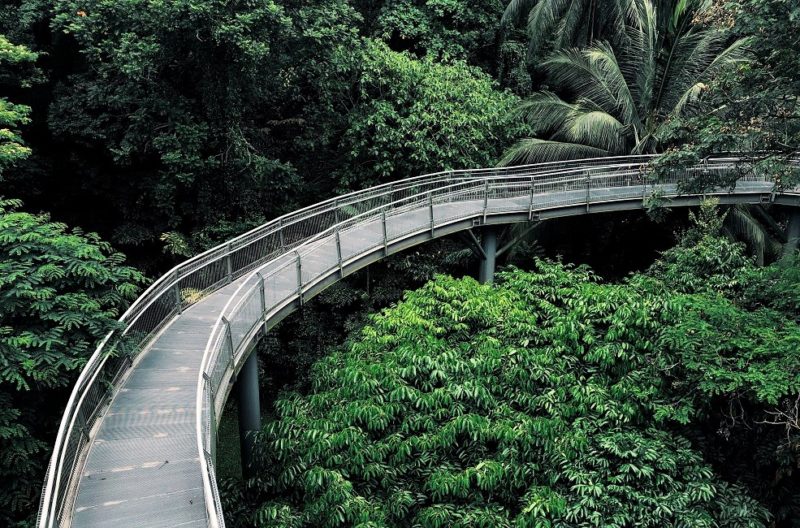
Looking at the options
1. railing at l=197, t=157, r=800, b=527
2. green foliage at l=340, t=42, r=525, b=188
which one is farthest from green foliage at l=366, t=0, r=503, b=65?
railing at l=197, t=157, r=800, b=527

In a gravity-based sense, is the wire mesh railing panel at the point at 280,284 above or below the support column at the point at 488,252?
below

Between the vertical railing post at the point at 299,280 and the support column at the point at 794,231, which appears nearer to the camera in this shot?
the vertical railing post at the point at 299,280

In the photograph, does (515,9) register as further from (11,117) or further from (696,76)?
(11,117)

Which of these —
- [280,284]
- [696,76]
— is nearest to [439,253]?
[280,284]

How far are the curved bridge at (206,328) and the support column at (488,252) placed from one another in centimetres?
67

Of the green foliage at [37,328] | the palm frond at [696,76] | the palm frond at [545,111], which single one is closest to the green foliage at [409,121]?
the palm frond at [545,111]

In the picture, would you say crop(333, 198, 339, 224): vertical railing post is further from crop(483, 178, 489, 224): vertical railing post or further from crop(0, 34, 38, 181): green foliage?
crop(0, 34, 38, 181): green foliage

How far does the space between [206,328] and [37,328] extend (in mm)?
2635

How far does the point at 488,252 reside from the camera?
16.8m

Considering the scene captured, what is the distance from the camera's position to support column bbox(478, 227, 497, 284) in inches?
658

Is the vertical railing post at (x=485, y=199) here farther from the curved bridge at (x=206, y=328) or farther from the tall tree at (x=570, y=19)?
the tall tree at (x=570, y=19)

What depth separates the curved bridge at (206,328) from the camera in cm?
666

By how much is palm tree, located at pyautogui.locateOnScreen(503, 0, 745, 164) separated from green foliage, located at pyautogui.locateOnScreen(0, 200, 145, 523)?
13.3 m

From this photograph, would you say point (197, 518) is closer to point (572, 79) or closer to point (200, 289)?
point (200, 289)
